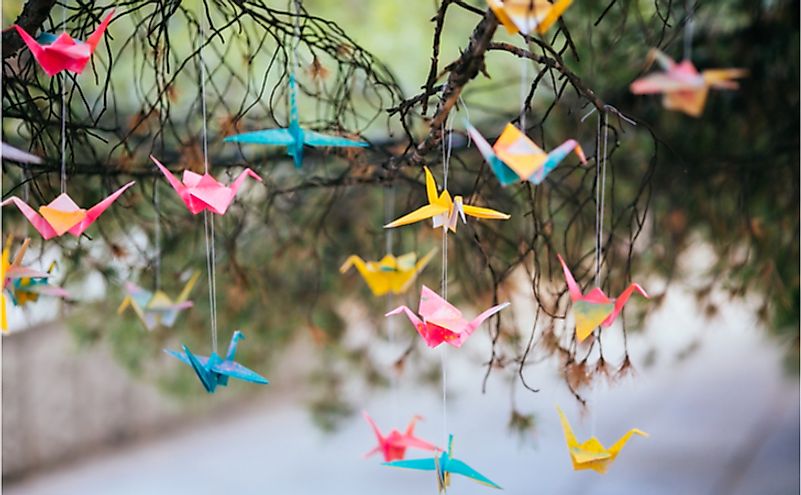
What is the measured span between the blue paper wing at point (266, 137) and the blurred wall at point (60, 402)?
9.44 ft

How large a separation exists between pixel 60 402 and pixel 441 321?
3517 millimetres

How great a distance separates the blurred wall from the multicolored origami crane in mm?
2458

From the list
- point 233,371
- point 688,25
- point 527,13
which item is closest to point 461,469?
point 233,371

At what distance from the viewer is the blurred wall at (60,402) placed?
→ 366 centimetres

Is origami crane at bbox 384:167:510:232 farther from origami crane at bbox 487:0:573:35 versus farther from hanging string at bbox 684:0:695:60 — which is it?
hanging string at bbox 684:0:695:60

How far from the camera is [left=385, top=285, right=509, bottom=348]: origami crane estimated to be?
0.89 m

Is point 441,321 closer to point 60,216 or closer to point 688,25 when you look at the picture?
point 60,216

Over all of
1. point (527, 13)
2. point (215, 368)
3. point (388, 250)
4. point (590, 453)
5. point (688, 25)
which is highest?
point (688, 25)

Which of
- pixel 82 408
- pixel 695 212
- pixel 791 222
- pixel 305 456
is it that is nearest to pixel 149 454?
pixel 82 408

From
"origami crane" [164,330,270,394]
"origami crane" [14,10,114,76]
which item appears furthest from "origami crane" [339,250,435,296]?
"origami crane" [14,10,114,76]

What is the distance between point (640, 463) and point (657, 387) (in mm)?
1377

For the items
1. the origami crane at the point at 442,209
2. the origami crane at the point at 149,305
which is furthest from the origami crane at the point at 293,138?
the origami crane at the point at 149,305

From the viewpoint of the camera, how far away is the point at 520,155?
76 cm

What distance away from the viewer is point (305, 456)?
Result: 4.02 metres
